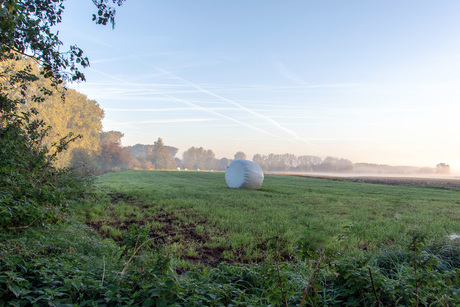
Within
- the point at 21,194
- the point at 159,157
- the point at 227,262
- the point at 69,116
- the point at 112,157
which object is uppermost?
the point at 69,116

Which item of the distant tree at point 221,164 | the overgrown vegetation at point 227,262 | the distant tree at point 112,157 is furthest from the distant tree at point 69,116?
the distant tree at point 221,164

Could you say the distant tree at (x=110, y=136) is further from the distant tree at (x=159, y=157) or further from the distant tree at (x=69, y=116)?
the distant tree at (x=69, y=116)

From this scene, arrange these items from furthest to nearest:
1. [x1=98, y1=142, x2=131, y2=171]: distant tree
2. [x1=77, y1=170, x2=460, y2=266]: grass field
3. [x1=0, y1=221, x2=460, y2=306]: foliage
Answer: [x1=98, y1=142, x2=131, y2=171]: distant tree
[x1=77, y1=170, x2=460, y2=266]: grass field
[x1=0, y1=221, x2=460, y2=306]: foliage

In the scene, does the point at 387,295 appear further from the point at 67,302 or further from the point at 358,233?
the point at 358,233

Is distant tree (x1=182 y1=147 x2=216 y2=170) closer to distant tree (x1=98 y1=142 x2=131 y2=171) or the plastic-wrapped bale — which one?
distant tree (x1=98 y1=142 x2=131 y2=171)

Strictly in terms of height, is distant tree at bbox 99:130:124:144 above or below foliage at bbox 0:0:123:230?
above

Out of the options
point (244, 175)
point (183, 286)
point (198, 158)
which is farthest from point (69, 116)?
point (198, 158)

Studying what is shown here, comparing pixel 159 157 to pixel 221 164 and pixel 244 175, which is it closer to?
pixel 221 164

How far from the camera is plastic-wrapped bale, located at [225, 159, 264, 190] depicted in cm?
1472

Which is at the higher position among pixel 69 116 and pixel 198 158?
pixel 69 116

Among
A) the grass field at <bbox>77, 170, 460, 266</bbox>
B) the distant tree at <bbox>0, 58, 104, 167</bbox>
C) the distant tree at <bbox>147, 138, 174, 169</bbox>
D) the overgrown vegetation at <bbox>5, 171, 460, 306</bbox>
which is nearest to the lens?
the overgrown vegetation at <bbox>5, 171, 460, 306</bbox>

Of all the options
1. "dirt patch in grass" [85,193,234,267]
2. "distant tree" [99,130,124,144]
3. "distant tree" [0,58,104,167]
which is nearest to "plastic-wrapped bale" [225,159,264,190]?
"dirt patch in grass" [85,193,234,267]

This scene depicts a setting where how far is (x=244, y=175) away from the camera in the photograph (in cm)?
1469

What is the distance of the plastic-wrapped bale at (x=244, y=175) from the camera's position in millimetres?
14719
